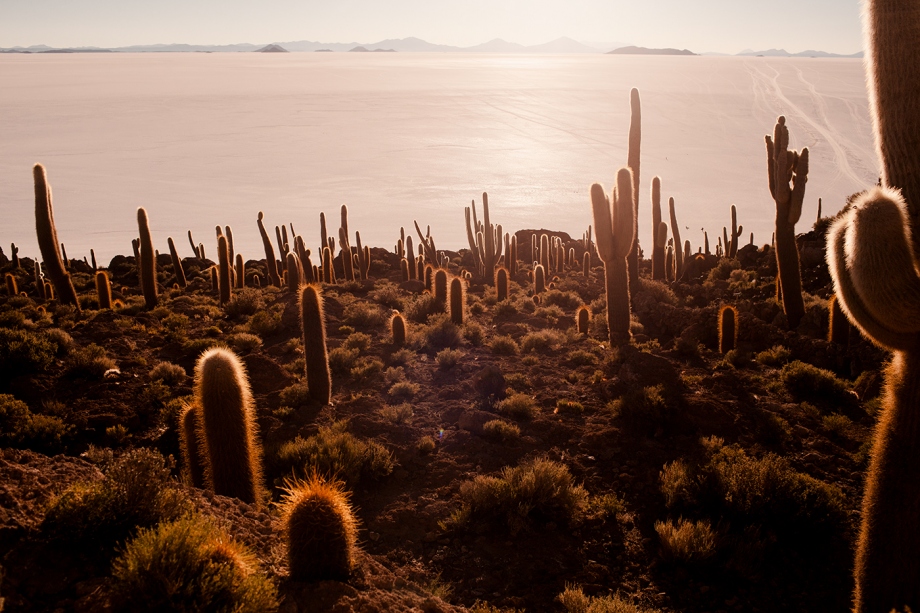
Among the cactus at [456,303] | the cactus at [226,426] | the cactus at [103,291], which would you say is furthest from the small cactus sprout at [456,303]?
the cactus at [103,291]

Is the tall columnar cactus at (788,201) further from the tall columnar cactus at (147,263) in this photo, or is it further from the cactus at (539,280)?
the tall columnar cactus at (147,263)

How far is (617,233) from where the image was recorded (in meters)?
14.7

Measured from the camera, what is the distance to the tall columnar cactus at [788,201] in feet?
48.6

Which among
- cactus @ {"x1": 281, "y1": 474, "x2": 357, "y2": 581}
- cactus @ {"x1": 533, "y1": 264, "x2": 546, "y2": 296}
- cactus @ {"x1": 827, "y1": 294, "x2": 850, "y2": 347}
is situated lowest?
cactus @ {"x1": 533, "y1": 264, "x2": 546, "y2": 296}

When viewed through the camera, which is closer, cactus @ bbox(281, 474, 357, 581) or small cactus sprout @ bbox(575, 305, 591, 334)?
cactus @ bbox(281, 474, 357, 581)

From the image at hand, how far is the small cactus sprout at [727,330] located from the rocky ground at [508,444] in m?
0.28

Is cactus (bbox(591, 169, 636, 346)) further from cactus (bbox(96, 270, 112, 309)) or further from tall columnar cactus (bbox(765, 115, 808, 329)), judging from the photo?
cactus (bbox(96, 270, 112, 309))

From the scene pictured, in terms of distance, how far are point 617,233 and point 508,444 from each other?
23.4 feet

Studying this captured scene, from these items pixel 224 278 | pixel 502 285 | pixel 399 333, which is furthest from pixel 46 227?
pixel 502 285

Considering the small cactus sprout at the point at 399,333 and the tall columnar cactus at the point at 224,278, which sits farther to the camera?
the tall columnar cactus at the point at 224,278

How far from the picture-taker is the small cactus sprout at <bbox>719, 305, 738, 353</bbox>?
46.4 ft

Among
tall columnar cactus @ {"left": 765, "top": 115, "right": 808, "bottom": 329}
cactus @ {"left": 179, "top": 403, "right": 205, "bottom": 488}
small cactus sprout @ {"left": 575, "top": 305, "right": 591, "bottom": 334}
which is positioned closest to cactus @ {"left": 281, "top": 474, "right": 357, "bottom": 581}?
cactus @ {"left": 179, "top": 403, "right": 205, "bottom": 488}

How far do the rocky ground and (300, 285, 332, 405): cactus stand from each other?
0.38 m

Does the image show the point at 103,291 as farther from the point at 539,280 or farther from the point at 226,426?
the point at 226,426
